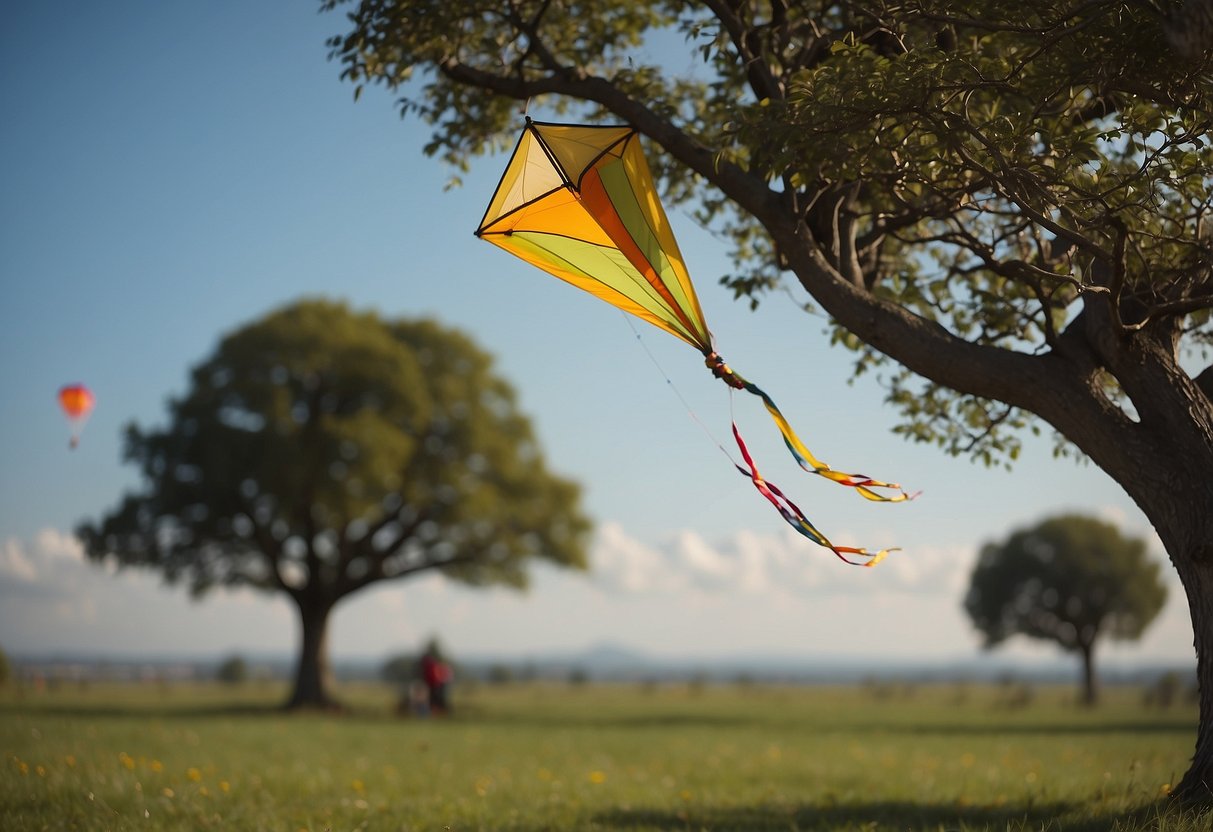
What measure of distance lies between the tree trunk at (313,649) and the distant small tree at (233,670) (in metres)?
28.4

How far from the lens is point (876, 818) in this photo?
816 cm

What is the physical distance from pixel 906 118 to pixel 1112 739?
1668cm

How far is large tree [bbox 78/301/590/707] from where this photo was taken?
2703 centimetres

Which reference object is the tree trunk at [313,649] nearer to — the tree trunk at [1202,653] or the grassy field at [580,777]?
the grassy field at [580,777]

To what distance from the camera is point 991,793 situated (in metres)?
9.73

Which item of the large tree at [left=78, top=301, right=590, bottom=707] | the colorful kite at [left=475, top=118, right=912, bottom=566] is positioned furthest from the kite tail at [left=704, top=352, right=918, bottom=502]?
the large tree at [left=78, top=301, right=590, bottom=707]

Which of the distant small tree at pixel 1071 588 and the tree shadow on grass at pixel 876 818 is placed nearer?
the tree shadow on grass at pixel 876 818

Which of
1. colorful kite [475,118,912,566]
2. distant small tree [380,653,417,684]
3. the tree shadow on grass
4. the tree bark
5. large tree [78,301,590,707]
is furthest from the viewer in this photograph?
distant small tree [380,653,417,684]

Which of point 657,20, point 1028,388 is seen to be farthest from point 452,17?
point 1028,388

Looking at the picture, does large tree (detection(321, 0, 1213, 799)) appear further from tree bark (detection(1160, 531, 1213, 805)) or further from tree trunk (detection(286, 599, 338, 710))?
tree trunk (detection(286, 599, 338, 710))

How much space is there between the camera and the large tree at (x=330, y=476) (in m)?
27.0

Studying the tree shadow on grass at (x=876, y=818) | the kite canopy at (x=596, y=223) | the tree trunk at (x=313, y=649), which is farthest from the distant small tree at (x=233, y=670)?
the kite canopy at (x=596, y=223)

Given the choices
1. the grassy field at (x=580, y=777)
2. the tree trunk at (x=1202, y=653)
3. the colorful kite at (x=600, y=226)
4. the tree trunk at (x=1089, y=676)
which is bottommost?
the tree trunk at (x=1089, y=676)

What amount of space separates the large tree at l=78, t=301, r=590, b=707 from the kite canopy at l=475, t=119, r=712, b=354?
65.6 feet
